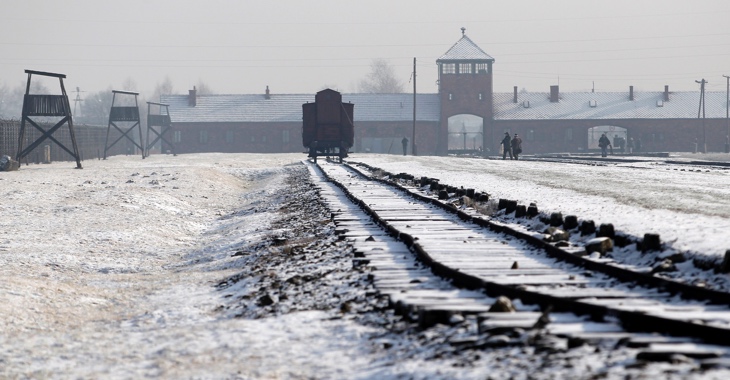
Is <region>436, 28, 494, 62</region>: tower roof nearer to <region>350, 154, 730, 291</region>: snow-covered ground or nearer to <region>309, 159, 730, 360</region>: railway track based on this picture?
<region>350, 154, 730, 291</region>: snow-covered ground

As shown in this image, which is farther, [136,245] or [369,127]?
[369,127]

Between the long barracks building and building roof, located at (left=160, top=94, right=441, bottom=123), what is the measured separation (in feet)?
0.27

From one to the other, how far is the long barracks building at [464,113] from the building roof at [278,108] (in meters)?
0.08

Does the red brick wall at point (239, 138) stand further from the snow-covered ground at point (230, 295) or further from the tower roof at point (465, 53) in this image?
the snow-covered ground at point (230, 295)

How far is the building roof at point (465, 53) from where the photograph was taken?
260 ft

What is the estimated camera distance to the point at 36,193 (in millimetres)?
21844

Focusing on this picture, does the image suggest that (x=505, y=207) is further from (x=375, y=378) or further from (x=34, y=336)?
(x=375, y=378)

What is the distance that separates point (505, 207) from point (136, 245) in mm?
5093

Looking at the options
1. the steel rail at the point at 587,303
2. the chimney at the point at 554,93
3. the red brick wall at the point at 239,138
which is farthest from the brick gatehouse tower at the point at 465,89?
the steel rail at the point at 587,303

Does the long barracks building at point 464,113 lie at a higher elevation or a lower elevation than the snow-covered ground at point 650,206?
higher

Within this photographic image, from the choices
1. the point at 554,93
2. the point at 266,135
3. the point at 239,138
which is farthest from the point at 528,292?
the point at 554,93

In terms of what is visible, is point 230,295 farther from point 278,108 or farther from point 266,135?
point 278,108

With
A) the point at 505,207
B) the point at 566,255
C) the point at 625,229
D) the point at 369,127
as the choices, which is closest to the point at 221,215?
the point at 505,207

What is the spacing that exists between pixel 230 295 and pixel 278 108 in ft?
246
